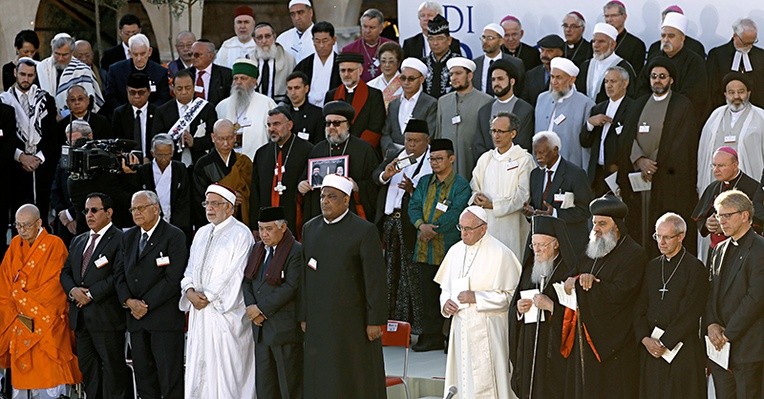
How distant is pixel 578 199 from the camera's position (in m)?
10.5

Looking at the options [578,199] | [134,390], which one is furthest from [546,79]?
[134,390]

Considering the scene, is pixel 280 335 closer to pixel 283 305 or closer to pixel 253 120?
pixel 283 305

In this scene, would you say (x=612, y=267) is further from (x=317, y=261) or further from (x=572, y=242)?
(x=317, y=261)

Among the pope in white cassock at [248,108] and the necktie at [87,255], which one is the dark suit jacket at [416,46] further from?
the necktie at [87,255]

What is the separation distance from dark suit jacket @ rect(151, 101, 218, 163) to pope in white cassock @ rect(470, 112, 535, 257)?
255cm

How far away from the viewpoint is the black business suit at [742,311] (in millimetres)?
8719

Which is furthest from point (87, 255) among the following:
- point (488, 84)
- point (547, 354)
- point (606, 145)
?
point (606, 145)

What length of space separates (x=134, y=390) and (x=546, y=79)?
4.06 metres

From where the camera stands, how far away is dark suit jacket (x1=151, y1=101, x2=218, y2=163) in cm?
1232

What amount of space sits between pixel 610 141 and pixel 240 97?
Answer: 317 centimetres

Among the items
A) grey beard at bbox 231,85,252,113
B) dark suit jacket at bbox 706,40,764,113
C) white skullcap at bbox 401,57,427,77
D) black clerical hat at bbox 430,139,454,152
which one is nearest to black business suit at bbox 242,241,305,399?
black clerical hat at bbox 430,139,454,152

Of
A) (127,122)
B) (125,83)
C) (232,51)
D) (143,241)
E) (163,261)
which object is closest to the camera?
(163,261)

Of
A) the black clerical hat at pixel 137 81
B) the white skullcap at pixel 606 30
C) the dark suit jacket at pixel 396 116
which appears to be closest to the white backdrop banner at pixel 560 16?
the white skullcap at pixel 606 30

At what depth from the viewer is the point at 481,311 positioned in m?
9.89
